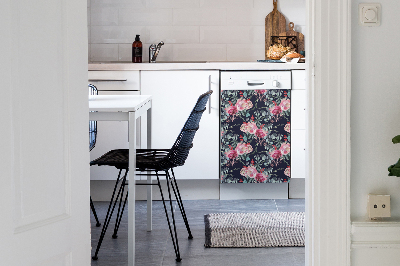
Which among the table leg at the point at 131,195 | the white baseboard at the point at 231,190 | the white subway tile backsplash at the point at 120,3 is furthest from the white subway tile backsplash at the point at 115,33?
the table leg at the point at 131,195

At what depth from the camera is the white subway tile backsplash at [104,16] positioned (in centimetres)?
423

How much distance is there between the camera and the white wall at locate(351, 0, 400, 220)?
1.59 meters

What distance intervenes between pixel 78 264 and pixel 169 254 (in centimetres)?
125

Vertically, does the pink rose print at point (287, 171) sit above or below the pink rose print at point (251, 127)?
below

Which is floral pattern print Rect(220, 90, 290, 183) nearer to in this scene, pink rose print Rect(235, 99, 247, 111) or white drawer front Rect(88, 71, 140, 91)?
pink rose print Rect(235, 99, 247, 111)

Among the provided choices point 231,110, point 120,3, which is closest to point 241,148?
point 231,110

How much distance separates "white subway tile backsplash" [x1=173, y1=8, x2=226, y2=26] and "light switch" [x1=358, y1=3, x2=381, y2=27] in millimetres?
2752

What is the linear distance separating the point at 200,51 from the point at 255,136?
1108 mm

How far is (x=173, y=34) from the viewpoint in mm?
4258

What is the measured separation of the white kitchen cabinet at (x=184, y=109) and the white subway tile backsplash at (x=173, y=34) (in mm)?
750

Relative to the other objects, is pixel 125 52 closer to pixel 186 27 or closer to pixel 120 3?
pixel 120 3

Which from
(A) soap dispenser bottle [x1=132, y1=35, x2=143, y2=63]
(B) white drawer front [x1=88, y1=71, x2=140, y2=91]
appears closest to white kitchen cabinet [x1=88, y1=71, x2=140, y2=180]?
(B) white drawer front [x1=88, y1=71, x2=140, y2=91]

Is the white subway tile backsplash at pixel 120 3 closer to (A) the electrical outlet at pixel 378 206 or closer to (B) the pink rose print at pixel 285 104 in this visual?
(B) the pink rose print at pixel 285 104

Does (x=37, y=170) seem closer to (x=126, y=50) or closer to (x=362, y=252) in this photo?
(x=362, y=252)
